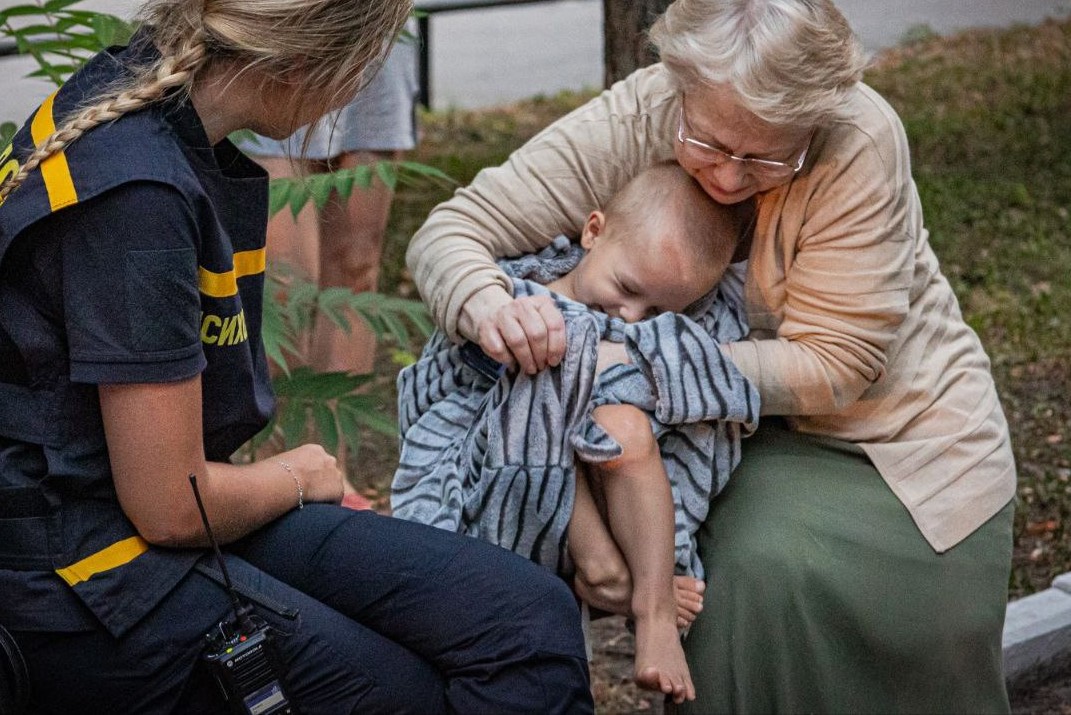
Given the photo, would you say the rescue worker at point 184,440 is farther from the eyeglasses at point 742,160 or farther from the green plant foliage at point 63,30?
the green plant foliage at point 63,30

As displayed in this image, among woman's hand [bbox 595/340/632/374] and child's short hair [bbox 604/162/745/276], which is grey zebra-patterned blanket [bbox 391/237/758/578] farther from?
child's short hair [bbox 604/162/745/276]

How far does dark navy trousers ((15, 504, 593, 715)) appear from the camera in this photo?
84.7 inches

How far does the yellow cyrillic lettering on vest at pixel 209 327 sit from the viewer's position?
2143mm

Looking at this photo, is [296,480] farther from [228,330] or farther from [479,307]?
[479,307]

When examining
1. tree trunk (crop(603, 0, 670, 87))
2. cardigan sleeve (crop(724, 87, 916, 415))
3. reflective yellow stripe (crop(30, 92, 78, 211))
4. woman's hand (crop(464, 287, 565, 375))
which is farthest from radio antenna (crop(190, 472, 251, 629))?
tree trunk (crop(603, 0, 670, 87))

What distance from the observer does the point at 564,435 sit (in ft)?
8.38

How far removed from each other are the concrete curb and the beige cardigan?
3.02 ft

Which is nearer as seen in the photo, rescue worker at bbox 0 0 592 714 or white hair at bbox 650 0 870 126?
rescue worker at bbox 0 0 592 714

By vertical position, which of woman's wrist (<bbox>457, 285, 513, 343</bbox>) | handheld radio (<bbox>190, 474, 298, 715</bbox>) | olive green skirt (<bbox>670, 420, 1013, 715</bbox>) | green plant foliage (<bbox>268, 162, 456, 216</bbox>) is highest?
green plant foliage (<bbox>268, 162, 456, 216</bbox>)

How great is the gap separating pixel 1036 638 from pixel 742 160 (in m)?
1.73

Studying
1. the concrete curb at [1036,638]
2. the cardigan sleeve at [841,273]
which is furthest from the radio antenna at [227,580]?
the concrete curb at [1036,638]

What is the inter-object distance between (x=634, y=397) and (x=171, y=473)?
0.89m

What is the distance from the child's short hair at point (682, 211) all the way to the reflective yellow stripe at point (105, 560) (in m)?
1.09

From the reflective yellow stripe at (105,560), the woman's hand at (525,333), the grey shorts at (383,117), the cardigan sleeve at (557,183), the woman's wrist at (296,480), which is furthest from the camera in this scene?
the grey shorts at (383,117)
